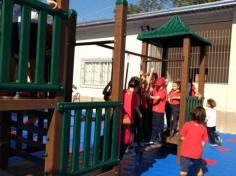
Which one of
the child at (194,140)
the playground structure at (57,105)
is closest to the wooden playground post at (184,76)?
the child at (194,140)

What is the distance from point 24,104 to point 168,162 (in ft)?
13.6

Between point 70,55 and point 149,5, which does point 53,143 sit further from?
point 149,5

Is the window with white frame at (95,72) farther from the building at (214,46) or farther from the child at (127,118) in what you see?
the child at (127,118)

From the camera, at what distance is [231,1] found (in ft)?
30.8

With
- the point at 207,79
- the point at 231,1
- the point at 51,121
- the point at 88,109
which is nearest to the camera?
the point at 51,121

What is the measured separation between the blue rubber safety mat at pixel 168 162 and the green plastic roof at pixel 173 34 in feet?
8.31

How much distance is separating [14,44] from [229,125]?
855 centimetres

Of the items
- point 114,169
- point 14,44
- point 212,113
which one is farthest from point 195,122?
point 212,113

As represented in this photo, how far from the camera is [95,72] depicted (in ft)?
47.2

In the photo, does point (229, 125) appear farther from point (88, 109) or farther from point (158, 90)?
point (88, 109)

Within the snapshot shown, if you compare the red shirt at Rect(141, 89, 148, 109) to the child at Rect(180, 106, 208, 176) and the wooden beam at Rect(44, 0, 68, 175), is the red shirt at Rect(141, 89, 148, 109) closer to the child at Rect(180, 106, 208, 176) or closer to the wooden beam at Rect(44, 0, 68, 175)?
the child at Rect(180, 106, 208, 176)

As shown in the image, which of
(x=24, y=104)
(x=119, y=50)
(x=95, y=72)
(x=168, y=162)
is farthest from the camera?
(x=95, y=72)

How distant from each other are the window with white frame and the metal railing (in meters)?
9.81

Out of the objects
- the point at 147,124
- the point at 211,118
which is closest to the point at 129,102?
the point at 147,124
